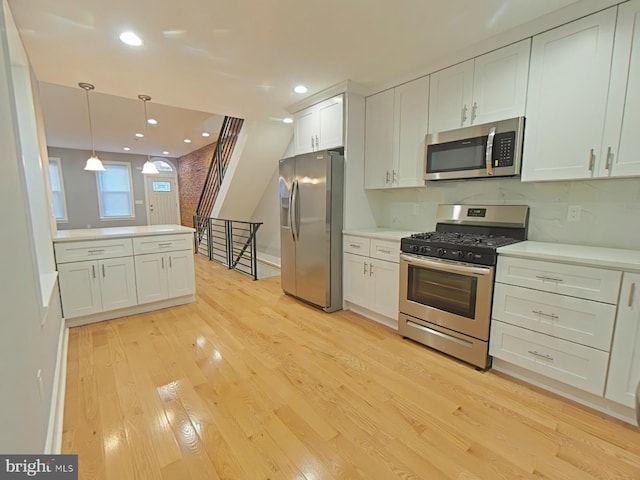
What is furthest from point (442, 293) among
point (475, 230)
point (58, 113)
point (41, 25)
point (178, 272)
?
point (58, 113)

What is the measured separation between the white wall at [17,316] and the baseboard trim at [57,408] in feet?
0.18

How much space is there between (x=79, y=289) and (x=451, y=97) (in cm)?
396

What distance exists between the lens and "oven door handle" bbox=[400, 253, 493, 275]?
2162mm

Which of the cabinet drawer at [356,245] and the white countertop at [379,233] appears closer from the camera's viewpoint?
the white countertop at [379,233]

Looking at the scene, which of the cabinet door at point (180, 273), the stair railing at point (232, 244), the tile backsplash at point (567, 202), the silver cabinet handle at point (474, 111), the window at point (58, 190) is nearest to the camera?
the tile backsplash at point (567, 202)

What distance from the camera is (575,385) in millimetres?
1855

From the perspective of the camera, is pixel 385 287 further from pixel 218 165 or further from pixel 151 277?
pixel 218 165

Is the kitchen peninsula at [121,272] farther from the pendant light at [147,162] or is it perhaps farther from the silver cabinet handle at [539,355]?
the silver cabinet handle at [539,355]

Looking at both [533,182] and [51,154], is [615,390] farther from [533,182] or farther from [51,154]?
[51,154]

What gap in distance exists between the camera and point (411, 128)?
2924 mm

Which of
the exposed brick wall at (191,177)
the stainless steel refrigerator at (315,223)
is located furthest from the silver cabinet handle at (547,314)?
the exposed brick wall at (191,177)

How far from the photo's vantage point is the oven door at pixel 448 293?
219cm

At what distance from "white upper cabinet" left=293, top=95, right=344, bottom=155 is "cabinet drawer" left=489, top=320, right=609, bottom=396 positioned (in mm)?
2374

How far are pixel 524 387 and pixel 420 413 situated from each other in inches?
33.6
